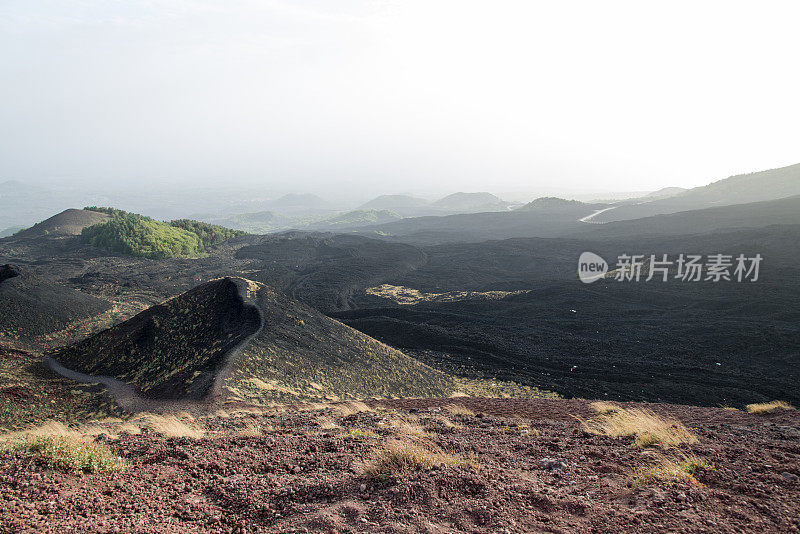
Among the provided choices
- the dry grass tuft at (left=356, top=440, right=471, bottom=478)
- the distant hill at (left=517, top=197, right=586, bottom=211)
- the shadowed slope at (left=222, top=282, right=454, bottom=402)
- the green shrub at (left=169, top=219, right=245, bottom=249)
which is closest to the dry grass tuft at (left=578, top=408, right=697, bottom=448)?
the dry grass tuft at (left=356, top=440, right=471, bottom=478)

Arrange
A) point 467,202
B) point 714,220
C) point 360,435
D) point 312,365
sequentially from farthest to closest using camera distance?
point 467,202, point 714,220, point 312,365, point 360,435

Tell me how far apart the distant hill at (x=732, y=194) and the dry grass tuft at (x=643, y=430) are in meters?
82.4

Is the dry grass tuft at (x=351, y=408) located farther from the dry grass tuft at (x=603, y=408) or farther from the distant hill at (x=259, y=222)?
the distant hill at (x=259, y=222)

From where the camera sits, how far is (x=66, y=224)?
64.0 metres

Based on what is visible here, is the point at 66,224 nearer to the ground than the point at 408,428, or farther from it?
farther from it

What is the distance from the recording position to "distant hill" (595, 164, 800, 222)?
77062 mm

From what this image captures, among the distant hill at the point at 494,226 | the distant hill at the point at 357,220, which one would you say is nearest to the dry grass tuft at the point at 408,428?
the distant hill at the point at 494,226

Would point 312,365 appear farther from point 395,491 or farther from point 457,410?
point 395,491

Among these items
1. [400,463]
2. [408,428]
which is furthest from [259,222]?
[400,463]

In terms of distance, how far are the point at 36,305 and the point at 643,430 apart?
27618mm

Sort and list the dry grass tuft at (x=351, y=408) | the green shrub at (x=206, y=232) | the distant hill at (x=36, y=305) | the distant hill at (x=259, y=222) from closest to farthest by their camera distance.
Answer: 1. the dry grass tuft at (x=351, y=408)
2. the distant hill at (x=36, y=305)
3. the green shrub at (x=206, y=232)
4. the distant hill at (x=259, y=222)

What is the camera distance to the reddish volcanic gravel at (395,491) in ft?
12.2

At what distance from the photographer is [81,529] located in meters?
3.46

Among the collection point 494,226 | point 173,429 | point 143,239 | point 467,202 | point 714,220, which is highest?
point 467,202
